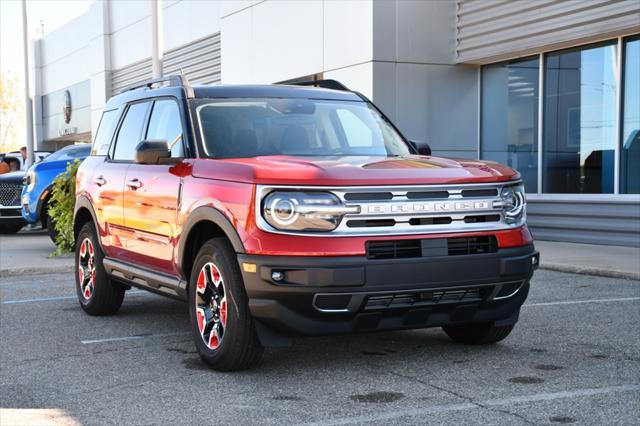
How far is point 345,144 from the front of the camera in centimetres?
663

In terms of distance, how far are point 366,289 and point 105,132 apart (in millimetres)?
4050

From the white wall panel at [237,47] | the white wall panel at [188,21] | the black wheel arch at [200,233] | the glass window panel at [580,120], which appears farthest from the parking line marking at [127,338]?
the white wall panel at [188,21]

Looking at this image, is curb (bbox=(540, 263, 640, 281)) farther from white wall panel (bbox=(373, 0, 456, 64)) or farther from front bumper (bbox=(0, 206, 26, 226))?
front bumper (bbox=(0, 206, 26, 226))

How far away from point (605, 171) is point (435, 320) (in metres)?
10.2

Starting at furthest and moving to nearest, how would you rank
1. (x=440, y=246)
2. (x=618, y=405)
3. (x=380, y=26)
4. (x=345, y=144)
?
(x=380, y=26) → (x=345, y=144) → (x=440, y=246) → (x=618, y=405)

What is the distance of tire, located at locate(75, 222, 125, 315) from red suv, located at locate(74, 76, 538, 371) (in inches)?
44.8

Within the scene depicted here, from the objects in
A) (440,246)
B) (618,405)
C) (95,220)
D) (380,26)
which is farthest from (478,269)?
(380,26)

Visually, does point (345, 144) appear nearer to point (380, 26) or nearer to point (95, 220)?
point (95, 220)

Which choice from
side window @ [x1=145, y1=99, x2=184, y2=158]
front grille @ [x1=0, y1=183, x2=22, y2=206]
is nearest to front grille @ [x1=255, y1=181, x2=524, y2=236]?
side window @ [x1=145, y1=99, x2=184, y2=158]

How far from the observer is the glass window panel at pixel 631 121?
14.3 metres

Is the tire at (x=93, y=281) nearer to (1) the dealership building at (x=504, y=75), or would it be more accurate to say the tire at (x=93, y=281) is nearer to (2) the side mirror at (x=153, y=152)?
(2) the side mirror at (x=153, y=152)

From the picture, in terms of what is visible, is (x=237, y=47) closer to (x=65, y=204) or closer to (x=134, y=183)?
(x=65, y=204)

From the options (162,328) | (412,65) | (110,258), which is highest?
(412,65)

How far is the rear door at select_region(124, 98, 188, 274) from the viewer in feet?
20.7
